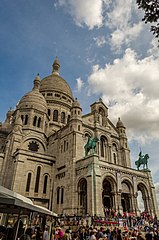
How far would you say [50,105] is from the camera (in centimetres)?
4847

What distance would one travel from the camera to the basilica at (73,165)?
26.9 metres

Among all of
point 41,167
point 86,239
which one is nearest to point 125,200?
point 41,167

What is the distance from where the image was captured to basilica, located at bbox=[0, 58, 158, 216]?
26859 mm

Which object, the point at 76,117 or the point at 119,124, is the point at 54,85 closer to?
the point at 119,124

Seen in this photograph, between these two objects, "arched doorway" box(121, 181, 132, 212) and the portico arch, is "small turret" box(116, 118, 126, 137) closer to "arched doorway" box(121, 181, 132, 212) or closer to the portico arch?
"arched doorway" box(121, 181, 132, 212)

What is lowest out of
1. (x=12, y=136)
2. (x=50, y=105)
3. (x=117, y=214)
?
(x=117, y=214)

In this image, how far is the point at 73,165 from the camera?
29281 mm

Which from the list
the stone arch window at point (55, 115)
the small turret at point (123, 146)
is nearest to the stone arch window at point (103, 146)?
the small turret at point (123, 146)

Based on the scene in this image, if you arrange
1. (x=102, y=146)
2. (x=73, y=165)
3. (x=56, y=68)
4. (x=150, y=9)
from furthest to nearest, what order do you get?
(x=56, y=68) → (x=102, y=146) → (x=73, y=165) → (x=150, y=9)

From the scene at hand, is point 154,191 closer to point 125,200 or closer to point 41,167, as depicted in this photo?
point 125,200

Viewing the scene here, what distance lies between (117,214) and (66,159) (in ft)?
36.5

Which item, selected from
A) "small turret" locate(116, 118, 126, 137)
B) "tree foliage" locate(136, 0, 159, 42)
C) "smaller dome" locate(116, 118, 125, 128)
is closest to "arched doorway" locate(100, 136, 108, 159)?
"small turret" locate(116, 118, 126, 137)

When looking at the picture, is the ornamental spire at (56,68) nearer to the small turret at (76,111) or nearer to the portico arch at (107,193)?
the small turret at (76,111)

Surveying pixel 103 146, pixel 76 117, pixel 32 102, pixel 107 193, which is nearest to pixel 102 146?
pixel 103 146
